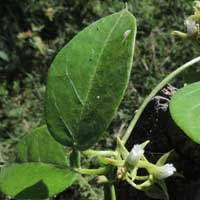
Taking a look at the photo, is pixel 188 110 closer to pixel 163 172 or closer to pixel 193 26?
pixel 163 172

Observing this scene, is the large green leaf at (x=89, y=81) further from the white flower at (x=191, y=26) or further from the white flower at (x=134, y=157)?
the white flower at (x=191, y=26)

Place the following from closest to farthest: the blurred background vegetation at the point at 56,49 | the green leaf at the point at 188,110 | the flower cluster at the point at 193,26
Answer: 1. the green leaf at the point at 188,110
2. the flower cluster at the point at 193,26
3. the blurred background vegetation at the point at 56,49

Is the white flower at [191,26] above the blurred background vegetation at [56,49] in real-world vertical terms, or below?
above

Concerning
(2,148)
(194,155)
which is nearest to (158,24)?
(2,148)

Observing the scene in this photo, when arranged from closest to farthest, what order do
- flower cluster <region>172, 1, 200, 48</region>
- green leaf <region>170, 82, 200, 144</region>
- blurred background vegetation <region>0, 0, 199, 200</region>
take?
1. green leaf <region>170, 82, 200, 144</region>
2. flower cluster <region>172, 1, 200, 48</region>
3. blurred background vegetation <region>0, 0, 199, 200</region>

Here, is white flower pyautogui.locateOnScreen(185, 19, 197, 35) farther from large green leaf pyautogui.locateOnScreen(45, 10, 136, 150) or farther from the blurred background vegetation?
the blurred background vegetation

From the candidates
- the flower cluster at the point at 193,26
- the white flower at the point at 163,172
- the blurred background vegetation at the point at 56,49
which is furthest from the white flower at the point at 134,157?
the blurred background vegetation at the point at 56,49

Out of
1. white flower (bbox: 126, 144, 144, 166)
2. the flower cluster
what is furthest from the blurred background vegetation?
white flower (bbox: 126, 144, 144, 166)

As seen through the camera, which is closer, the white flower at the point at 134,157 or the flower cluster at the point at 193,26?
the white flower at the point at 134,157
